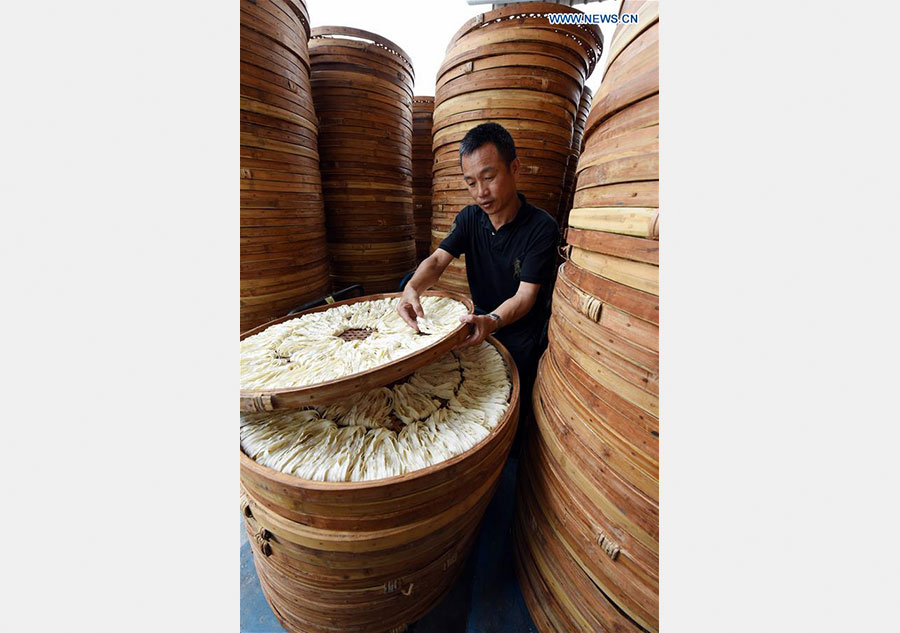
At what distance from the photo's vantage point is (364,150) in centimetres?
344

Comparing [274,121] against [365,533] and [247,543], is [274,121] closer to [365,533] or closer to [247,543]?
[365,533]

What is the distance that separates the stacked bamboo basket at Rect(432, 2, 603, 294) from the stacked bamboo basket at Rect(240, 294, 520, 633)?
1902mm

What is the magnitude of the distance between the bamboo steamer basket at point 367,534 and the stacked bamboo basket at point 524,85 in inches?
81.0

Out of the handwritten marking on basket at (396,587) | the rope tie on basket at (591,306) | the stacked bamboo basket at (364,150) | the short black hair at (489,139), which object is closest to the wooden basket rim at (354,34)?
the stacked bamboo basket at (364,150)

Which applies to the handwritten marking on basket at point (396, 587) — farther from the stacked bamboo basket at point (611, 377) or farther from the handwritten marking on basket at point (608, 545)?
the handwritten marking on basket at point (608, 545)

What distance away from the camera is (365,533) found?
3.94ft

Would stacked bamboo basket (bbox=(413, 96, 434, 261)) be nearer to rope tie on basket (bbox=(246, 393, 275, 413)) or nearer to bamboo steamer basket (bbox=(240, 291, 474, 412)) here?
bamboo steamer basket (bbox=(240, 291, 474, 412))

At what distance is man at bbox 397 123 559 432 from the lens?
6.84 feet

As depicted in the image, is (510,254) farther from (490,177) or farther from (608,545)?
(608,545)

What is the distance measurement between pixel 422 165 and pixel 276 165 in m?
3.02

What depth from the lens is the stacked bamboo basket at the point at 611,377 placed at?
90 centimetres

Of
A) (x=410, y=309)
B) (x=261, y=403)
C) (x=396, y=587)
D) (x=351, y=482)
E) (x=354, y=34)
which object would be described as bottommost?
(x=396, y=587)
